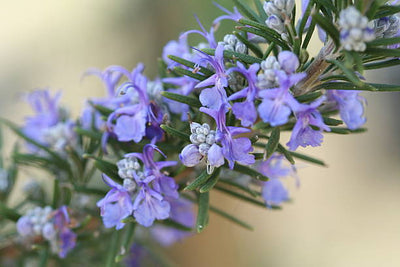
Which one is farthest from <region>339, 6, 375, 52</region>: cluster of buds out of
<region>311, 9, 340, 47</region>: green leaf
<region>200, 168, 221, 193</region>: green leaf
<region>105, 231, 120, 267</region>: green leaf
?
<region>105, 231, 120, 267</region>: green leaf

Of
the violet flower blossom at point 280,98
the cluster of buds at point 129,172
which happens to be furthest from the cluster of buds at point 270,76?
the cluster of buds at point 129,172

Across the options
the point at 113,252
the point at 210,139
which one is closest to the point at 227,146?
the point at 210,139

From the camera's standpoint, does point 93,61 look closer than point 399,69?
No

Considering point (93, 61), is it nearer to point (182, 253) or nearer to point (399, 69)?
point (182, 253)

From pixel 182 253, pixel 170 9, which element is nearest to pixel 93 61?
pixel 170 9

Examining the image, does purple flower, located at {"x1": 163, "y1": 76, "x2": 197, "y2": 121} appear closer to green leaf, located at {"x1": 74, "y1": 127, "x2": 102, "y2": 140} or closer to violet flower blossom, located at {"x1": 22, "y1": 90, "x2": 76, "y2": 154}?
green leaf, located at {"x1": 74, "y1": 127, "x2": 102, "y2": 140}

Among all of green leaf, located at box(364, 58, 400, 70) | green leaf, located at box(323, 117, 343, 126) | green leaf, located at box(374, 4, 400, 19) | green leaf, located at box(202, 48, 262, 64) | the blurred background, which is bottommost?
the blurred background
